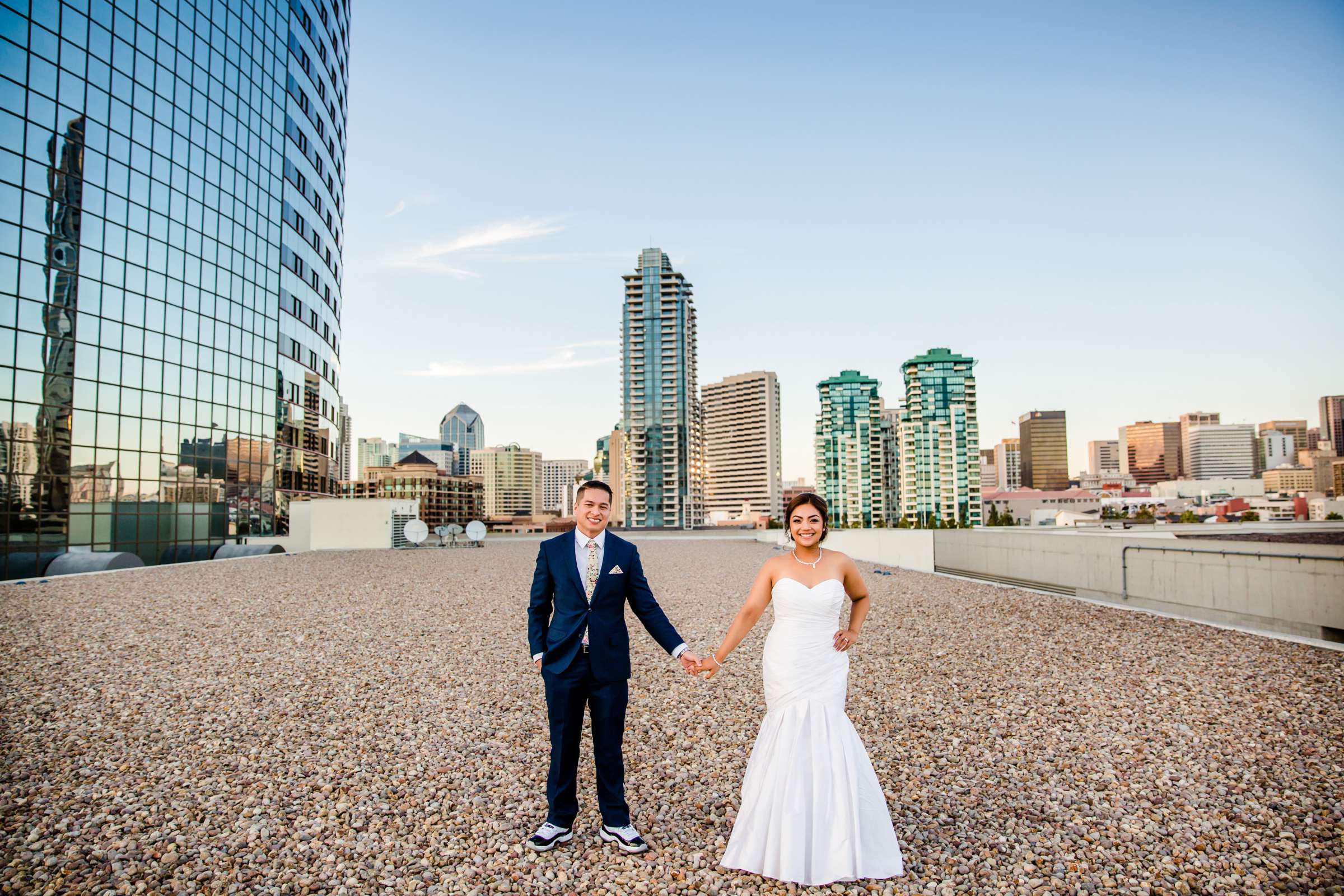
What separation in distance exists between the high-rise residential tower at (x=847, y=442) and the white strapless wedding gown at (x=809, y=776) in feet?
618

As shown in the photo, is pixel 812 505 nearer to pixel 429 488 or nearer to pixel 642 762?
pixel 642 762

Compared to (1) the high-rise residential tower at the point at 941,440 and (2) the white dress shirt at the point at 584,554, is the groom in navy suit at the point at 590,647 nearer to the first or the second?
(2) the white dress shirt at the point at 584,554

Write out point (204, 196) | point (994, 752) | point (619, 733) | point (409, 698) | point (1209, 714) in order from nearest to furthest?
1. point (619, 733)
2. point (994, 752)
3. point (1209, 714)
4. point (409, 698)
5. point (204, 196)

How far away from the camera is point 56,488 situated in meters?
27.2

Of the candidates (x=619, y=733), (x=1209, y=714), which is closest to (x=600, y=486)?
(x=619, y=733)

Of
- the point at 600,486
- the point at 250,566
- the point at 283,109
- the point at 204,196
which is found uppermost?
the point at 283,109

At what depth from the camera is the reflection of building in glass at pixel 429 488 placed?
155 meters

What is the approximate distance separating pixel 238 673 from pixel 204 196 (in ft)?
118

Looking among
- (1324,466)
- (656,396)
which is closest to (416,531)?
(656,396)

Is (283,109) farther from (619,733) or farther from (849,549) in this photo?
(619,733)

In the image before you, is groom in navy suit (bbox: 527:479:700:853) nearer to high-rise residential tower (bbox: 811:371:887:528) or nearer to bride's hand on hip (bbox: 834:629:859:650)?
bride's hand on hip (bbox: 834:629:859:650)

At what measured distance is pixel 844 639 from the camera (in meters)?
4.12

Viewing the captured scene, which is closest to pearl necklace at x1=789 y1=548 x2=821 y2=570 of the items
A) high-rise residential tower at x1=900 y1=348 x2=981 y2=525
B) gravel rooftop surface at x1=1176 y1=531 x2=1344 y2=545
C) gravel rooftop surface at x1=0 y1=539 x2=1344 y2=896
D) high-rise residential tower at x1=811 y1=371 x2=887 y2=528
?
gravel rooftop surface at x1=0 y1=539 x2=1344 y2=896

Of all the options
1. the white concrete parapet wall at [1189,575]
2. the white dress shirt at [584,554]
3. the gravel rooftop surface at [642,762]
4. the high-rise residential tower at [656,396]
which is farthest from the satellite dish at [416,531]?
the high-rise residential tower at [656,396]
